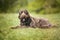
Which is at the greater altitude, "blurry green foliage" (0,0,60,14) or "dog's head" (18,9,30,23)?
"blurry green foliage" (0,0,60,14)

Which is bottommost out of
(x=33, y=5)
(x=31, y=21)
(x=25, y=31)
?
(x=25, y=31)

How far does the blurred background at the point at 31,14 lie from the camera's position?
293 cm

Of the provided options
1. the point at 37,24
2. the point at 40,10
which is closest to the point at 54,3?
the point at 40,10

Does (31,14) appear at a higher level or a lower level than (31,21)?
higher

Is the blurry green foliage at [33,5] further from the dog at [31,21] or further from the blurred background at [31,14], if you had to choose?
the dog at [31,21]

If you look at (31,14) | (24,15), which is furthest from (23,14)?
(31,14)

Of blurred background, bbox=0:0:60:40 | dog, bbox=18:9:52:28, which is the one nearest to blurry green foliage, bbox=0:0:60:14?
blurred background, bbox=0:0:60:40

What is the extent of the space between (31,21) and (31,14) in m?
0.11

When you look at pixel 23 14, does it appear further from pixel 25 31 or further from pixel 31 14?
pixel 25 31

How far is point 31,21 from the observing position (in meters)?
2.97

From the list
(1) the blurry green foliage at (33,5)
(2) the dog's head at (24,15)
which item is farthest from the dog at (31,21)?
(1) the blurry green foliage at (33,5)

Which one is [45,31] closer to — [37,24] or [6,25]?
[37,24]

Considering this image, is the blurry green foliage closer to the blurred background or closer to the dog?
the blurred background

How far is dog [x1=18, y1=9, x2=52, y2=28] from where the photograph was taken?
2.95 metres
